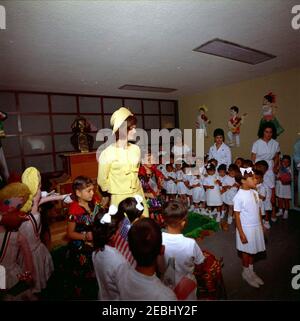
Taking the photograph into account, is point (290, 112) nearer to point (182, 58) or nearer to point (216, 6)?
point (182, 58)

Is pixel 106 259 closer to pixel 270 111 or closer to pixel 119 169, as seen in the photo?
pixel 119 169

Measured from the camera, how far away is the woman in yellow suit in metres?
2.02

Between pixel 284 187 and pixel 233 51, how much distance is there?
2423 millimetres

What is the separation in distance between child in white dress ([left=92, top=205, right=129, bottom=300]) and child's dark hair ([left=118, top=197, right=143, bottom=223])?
279 millimetres

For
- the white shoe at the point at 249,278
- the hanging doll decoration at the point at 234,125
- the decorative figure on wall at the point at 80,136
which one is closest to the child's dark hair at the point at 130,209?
the white shoe at the point at 249,278

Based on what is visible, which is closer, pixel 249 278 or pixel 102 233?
pixel 102 233

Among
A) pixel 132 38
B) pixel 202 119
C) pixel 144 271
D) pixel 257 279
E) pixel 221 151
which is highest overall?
pixel 132 38

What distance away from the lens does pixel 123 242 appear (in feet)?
5.78

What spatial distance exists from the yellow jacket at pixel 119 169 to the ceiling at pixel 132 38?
123 centimetres

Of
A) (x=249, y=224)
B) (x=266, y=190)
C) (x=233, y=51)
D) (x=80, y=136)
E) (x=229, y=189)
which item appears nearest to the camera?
(x=249, y=224)

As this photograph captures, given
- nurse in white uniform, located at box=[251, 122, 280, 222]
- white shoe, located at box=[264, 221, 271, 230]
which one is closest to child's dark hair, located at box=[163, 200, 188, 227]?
white shoe, located at box=[264, 221, 271, 230]

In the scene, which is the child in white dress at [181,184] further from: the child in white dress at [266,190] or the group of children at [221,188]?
the child in white dress at [266,190]

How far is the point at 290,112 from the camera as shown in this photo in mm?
4609

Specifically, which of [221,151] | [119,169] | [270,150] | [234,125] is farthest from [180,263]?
[234,125]
